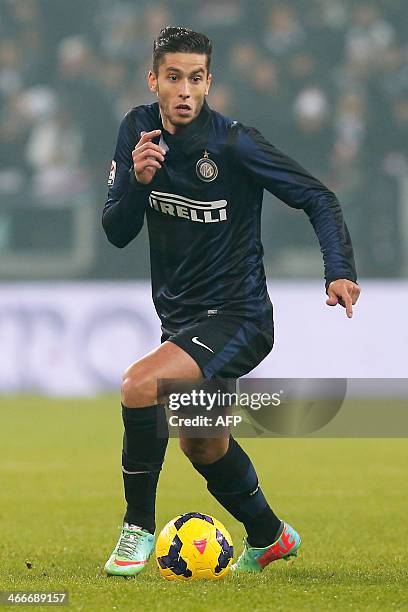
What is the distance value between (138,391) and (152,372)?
0.27ft

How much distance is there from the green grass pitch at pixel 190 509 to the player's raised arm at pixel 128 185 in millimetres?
1270

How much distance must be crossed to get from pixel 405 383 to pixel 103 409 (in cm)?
312

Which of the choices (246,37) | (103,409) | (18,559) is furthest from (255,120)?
(18,559)

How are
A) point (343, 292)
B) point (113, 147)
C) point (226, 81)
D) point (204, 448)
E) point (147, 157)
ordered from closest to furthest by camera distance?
point (343, 292), point (147, 157), point (204, 448), point (113, 147), point (226, 81)

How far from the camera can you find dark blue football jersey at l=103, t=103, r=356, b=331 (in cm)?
487

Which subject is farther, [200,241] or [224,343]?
[200,241]

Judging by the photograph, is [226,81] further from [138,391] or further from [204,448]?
[138,391]

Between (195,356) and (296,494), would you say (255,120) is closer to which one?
(296,494)

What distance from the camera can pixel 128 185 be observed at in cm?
481

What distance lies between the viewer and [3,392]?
13305 millimetres

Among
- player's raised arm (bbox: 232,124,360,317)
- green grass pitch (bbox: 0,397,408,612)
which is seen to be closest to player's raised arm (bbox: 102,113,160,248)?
player's raised arm (bbox: 232,124,360,317)

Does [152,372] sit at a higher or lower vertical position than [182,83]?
lower
